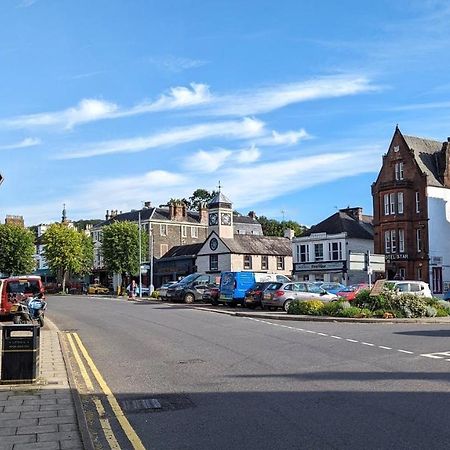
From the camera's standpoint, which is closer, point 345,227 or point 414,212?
point 414,212

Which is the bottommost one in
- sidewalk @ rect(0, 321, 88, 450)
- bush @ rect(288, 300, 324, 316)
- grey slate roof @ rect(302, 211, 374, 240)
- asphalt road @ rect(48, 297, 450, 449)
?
asphalt road @ rect(48, 297, 450, 449)

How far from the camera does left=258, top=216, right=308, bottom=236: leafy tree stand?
11831 cm

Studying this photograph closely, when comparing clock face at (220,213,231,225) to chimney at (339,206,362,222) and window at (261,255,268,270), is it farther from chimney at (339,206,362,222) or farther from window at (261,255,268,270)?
chimney at (339,206,362,222)

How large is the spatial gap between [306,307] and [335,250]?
34.6 metres

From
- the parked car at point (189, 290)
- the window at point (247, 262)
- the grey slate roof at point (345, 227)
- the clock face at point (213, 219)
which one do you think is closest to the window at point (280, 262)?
the window at point (247, 262)

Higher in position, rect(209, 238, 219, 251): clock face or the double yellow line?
rect(209, 238, 219, 251): clock face

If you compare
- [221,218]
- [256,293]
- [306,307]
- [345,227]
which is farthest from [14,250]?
[306,307]

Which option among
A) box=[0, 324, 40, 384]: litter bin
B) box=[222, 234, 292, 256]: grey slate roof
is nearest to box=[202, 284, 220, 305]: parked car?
box=[222, 234, 292, 256]: grey slate roof

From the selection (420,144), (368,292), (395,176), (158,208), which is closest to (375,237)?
(395,176)

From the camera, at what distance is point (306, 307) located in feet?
88.8

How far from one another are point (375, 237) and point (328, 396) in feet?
164

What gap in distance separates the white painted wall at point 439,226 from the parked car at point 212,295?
23211mm

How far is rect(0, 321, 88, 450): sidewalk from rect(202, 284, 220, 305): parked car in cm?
2658

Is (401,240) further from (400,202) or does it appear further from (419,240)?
(400,202)
